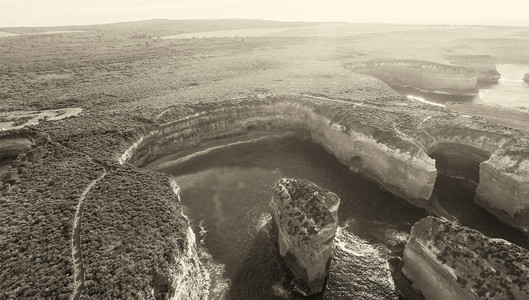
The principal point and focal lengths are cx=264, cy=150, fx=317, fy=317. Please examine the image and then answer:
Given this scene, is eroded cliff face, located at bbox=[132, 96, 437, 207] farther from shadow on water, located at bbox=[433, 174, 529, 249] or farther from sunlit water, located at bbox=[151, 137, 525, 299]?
shadow on water, located at bbox=[433, 174, 529, 249]

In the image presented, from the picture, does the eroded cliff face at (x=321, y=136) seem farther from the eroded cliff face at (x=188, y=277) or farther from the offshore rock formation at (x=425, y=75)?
the offshore rock formation at (x=425, y=75)

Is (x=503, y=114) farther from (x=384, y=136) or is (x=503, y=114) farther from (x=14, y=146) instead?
(x=14, y=146)

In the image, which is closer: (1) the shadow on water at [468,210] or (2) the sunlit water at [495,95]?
(1) the shadow on water at [468,210]

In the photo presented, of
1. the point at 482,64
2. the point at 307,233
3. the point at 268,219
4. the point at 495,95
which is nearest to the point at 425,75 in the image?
the point at 495,95

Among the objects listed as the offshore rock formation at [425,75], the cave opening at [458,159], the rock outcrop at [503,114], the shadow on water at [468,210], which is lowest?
the shadow on water at [468,210]

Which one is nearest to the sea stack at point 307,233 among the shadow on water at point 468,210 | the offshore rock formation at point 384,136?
the offshore rock formation at point 384,136
